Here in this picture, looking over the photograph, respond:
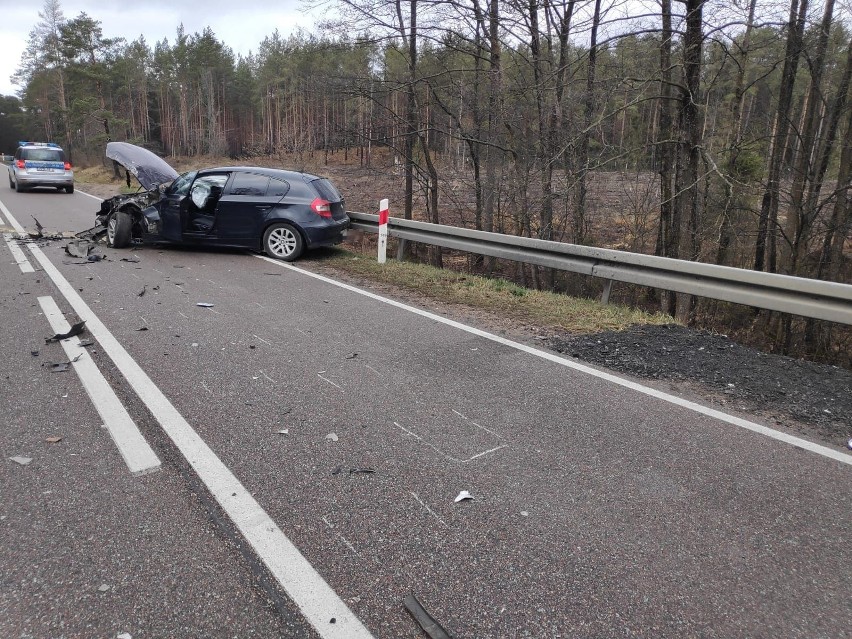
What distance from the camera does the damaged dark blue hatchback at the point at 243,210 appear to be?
391 inches

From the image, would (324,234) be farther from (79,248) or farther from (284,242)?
(79,248)

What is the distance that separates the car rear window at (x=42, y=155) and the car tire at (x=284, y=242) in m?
19.0

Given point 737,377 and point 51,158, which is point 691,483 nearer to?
point 737,377

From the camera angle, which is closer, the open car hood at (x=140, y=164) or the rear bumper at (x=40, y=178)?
the open car hood at (x=140, y=164)

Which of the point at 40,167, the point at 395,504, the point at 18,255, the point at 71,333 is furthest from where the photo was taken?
the point at 40,167

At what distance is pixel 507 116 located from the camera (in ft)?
44.6

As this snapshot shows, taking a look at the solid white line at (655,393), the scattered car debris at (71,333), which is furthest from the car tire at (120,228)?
the solid white line at (655,393)

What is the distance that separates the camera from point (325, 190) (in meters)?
10.2

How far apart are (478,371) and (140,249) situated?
8482 millimetres

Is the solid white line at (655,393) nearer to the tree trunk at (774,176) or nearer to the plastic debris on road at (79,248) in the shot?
the plastic debris on road at (79,248)

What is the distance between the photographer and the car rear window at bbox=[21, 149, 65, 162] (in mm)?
23094

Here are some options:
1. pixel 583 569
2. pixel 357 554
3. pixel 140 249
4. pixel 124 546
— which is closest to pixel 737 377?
pixel 583 569

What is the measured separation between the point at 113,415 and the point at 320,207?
6.67m

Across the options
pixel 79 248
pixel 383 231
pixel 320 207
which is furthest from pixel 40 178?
pixel 383 231
